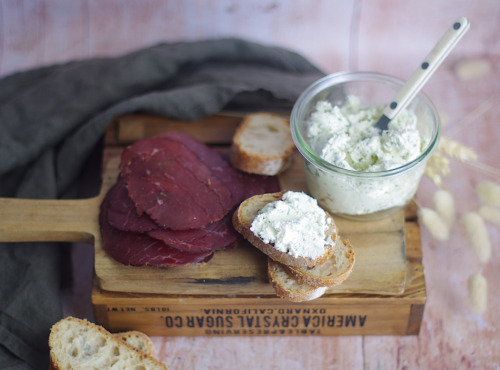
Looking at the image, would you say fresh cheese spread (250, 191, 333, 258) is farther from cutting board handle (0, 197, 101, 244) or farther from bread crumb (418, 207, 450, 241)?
cutting board handle (0, 197, 101, 244)

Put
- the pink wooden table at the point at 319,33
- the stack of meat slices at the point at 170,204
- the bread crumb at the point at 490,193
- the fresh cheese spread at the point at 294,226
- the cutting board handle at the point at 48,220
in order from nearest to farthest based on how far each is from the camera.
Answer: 1. the fresh cheese spread at the point at 294,226
2. the stack of meat slices at the point at 170,204
3. the cutting board handle at the point at 48,220
4. the bread crumb at the point at 490,193
5. the pink wooden table at the point at 319,33

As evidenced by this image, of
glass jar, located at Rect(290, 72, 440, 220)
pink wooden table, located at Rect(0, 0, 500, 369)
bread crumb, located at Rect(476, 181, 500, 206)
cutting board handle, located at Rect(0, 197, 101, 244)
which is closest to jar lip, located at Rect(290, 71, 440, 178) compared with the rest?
glass jar, located at Rect(290, 72, 440, 220)

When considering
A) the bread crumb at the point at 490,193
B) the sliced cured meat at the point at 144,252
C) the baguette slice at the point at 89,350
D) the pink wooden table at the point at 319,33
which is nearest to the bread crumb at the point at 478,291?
the bread crumb at the point at 490,193

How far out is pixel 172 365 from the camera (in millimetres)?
2959

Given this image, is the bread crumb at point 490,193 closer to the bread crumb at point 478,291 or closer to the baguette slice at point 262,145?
the bread crumb at point 478,291

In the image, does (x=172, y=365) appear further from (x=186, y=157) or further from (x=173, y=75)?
(x=173, y=75)

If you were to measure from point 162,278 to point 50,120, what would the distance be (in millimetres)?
Answer: 1122

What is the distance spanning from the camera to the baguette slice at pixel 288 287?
2.66 metres

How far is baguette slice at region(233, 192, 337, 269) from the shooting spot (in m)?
2.58

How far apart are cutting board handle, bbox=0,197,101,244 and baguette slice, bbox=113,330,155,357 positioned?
45 centimetres

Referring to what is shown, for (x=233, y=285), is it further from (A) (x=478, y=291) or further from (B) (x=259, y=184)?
(A) (x=478, y=291)

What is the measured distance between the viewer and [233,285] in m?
2.82

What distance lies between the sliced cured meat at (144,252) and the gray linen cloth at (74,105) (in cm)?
46

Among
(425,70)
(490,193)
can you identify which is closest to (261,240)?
(425,70)
